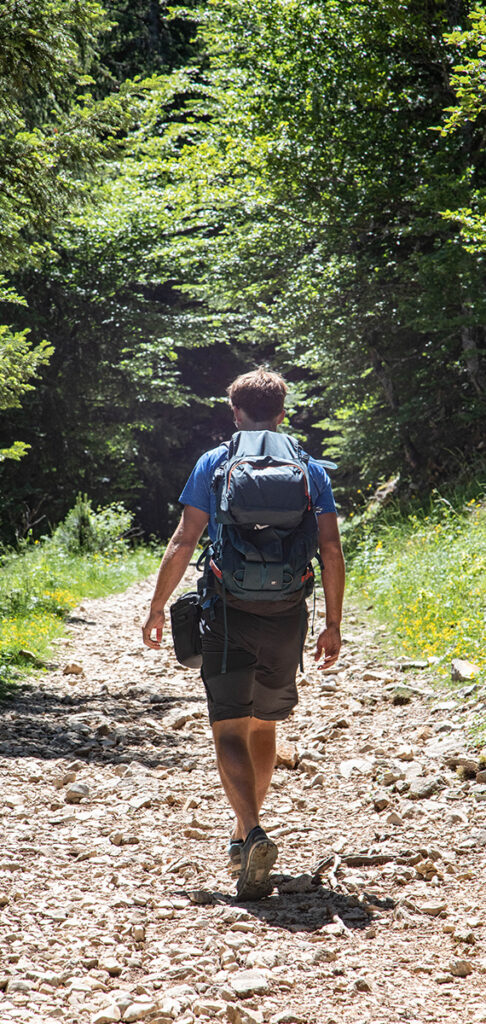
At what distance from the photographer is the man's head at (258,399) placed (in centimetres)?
359

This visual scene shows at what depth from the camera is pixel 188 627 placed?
3.60m

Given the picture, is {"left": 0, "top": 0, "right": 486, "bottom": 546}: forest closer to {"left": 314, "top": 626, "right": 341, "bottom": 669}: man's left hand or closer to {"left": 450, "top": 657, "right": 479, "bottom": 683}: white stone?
{"left": 450, "top": 657, "right": 479, "bottom": 683}: white stone

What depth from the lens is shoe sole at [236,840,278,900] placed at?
3145 mm

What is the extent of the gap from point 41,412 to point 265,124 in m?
7.55

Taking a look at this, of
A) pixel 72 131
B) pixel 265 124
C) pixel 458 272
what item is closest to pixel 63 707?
pixel 72 131

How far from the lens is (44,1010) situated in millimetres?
2426

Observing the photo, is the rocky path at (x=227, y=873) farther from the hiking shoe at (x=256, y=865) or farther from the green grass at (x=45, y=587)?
the green grass at (x=45, y=587)

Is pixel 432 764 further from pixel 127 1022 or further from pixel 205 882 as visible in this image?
pixel 127 1022

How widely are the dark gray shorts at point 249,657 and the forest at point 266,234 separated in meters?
5.22

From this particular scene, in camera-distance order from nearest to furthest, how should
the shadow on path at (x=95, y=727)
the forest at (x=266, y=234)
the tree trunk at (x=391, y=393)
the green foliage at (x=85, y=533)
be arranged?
the shadow on path at (x=95, y=727) < the forest at (x=266, y=234) < the tree trunk at (x=391, y=393) < the green foliage at (x=85, y=533)

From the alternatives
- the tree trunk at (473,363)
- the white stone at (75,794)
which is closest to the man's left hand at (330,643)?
the white stone at (75,794)

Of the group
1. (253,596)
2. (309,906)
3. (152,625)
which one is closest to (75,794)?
(152,625)

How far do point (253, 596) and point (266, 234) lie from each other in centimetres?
1148

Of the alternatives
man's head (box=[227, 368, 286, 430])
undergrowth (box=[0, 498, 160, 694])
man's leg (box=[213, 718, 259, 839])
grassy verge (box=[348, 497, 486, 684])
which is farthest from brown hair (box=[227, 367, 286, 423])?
undergrowth (box=[0, 498, 160, 694])
